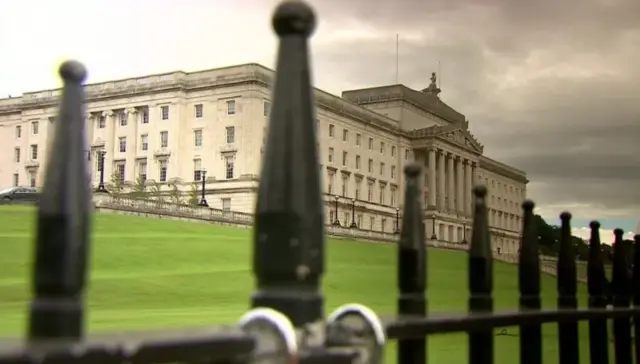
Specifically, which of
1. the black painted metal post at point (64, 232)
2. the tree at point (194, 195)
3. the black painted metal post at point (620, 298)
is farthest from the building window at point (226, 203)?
the black painted metal post at point (64, 232)

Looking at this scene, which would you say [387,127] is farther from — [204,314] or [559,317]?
[559,317]

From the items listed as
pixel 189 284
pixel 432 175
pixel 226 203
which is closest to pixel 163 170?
pixel 226 203

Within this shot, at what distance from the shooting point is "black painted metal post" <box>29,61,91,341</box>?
4.09 feet

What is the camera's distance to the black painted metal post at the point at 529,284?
9.86 ft

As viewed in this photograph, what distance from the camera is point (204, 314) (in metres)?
12.9

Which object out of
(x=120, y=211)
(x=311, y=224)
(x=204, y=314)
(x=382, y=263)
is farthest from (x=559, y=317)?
(x=120, y=211)

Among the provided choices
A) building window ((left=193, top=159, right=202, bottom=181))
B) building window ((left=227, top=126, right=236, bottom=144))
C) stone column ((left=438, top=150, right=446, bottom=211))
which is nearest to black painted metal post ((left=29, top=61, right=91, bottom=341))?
building window ((left=227, top=126, right=236, bottom=144))

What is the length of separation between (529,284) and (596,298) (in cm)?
78

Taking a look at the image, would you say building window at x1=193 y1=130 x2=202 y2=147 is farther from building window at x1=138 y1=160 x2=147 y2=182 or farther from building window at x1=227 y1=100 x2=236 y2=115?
building window at x1=138 y1=160 x2=147 y2=182

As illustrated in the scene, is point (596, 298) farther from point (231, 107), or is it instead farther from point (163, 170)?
point (163, 170)

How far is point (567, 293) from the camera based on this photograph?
3352 millimetres

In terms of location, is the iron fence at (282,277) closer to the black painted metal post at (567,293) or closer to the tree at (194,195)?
the black painted metal post at (567,293)

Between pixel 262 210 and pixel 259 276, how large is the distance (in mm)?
137

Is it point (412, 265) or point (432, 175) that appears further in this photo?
point (432, 175)
